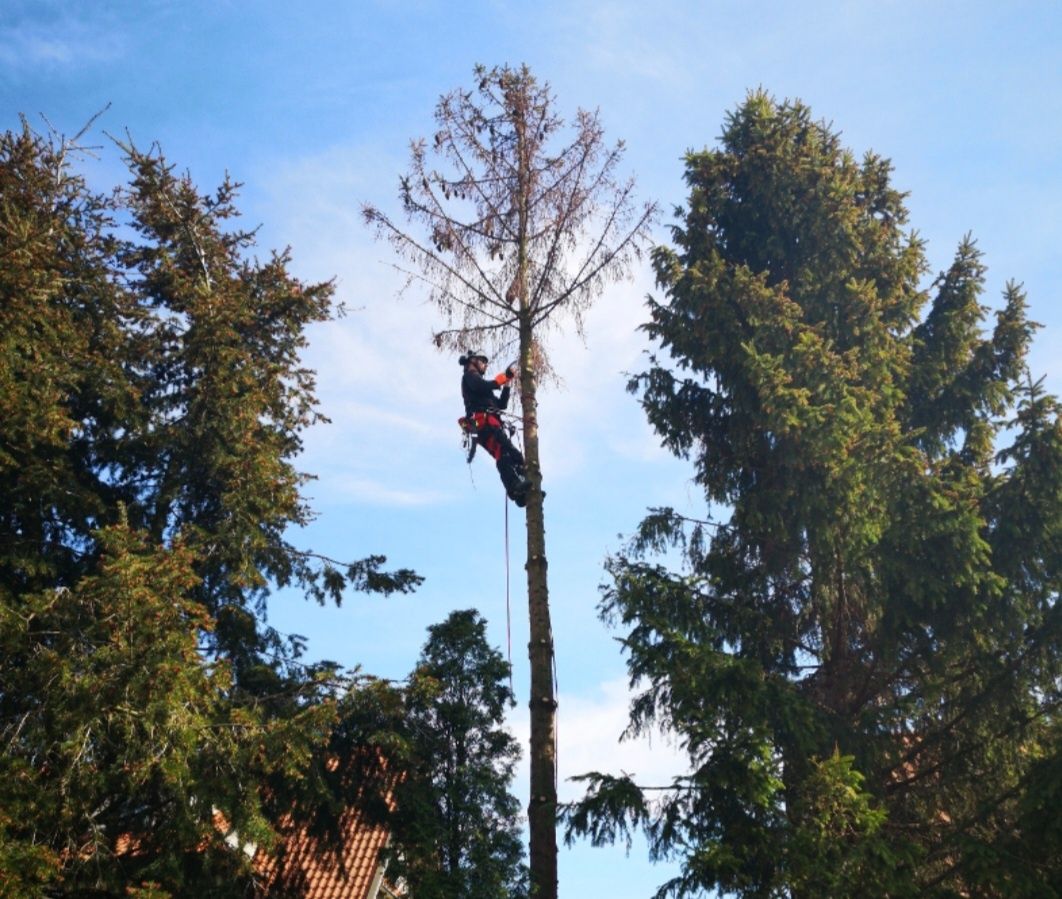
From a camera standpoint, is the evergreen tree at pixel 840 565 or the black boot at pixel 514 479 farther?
the black boot at pixel 514 479

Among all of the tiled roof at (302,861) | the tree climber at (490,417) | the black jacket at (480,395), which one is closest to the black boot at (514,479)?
the tree climber at (490,417)

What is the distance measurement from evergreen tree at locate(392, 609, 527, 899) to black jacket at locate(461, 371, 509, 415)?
271cm

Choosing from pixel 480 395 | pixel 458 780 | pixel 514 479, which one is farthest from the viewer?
pixel 480 395

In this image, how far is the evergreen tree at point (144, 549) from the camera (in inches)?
374

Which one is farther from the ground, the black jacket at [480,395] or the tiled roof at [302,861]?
the black jacket at [480,395]

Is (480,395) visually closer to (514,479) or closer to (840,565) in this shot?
(514,479)

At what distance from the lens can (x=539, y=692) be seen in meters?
10.9

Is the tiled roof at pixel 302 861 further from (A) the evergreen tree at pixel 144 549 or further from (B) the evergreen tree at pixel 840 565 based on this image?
(B) the evergreen tree at pixel 840 565

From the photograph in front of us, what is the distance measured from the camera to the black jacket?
42.9 ft

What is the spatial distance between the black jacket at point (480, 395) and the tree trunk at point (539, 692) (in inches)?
19.8

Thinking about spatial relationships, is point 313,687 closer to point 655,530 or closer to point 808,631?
point 655,530

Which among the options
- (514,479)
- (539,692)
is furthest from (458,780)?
(514,479)

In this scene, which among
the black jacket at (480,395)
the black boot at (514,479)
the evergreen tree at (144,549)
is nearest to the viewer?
the evergreen tree at (144,549)

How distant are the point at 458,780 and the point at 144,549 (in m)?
4.23
